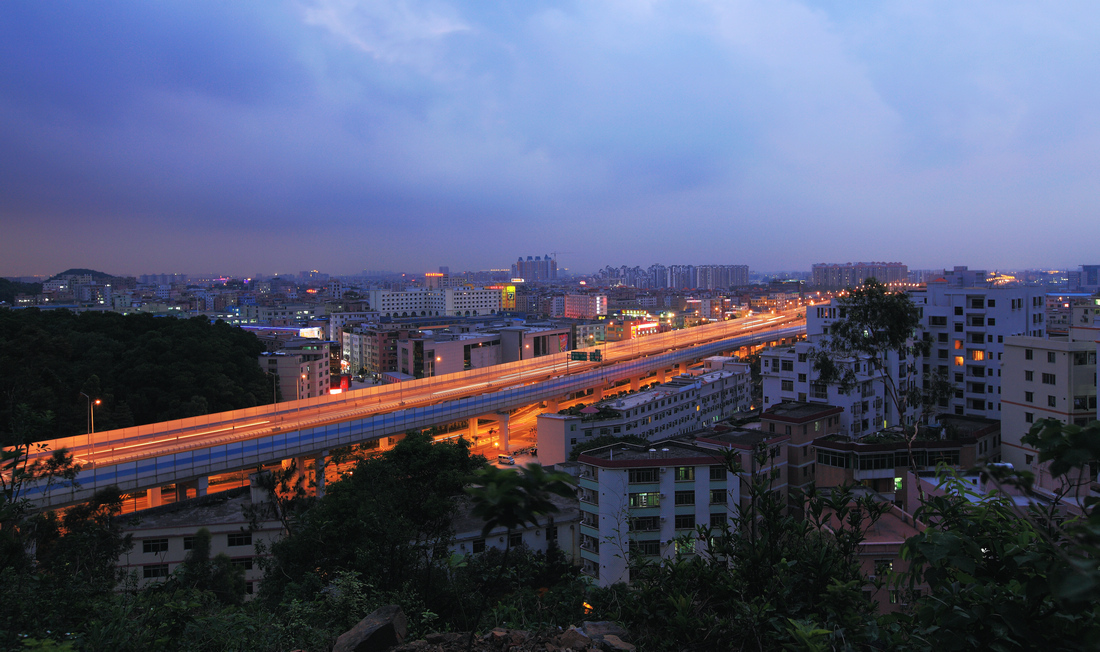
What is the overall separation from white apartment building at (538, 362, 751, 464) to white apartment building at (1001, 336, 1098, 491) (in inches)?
186

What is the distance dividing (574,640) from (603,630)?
0.16 meters

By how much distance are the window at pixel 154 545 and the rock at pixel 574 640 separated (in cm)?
578

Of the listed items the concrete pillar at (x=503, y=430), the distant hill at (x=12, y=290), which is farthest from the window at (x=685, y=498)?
the distant hill at (x=12, y=290)

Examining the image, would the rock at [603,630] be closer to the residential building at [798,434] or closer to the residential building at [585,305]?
the residential building at [798,434]

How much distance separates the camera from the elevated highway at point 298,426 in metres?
7.73

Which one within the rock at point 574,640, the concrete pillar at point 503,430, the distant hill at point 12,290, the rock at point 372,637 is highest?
the distant hill at point 12,290

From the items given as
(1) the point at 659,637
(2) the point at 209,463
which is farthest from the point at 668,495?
(2) the point at 209,463

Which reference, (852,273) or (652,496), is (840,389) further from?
(852,273)

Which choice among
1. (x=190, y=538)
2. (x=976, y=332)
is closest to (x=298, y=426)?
(x=190, y=538)

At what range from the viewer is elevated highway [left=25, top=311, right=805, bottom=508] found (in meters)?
7.73

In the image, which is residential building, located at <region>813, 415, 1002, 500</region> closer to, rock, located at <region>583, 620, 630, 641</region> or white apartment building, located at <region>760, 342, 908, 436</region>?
white apartment building, located at <region>760, 342, 908, 436</region>

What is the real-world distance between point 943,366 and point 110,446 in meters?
13.6

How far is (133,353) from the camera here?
12938 millimetres

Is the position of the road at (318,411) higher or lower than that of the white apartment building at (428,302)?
lower
